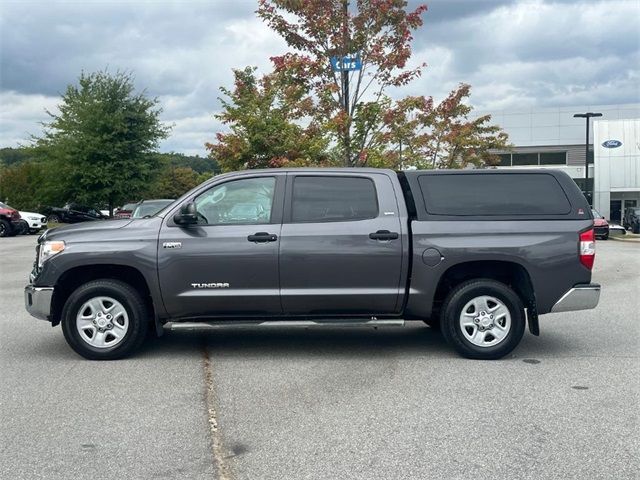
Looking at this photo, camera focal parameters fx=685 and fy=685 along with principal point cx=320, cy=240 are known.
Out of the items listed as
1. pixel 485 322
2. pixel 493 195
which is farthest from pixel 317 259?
pixel 493 195

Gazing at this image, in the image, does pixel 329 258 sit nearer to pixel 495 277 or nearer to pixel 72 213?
pixel 495 277

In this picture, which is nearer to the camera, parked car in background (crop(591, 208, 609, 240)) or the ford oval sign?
parked car in background (crop(591, 208, 609, 240))

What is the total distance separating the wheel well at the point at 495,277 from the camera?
6.74 m

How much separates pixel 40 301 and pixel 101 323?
62 cm

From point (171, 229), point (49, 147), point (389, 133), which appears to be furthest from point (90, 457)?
point (49, 147)

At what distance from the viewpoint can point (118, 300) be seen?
661 cm

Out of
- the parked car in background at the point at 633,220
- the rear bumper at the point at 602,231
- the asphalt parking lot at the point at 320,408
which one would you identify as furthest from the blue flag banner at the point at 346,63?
the parked car in background at the point at 633,220

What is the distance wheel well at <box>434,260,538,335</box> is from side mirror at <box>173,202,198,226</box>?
96.7 inches

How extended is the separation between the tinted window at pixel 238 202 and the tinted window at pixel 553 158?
157 ft

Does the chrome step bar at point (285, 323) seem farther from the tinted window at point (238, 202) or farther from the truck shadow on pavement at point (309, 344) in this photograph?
the tinted window at point (238, 202)

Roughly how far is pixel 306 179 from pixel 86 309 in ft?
8.17

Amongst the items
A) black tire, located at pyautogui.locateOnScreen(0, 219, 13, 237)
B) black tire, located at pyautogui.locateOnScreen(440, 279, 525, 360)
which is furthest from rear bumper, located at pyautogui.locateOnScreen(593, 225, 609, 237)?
black tire, located at pyautogui.locateOnScreen(0, 219, 13, 237)

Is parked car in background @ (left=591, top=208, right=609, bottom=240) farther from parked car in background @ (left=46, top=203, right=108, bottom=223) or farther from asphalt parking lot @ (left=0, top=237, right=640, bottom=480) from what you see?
parked car in background @ (left=46, top=203, right=108, bottom=223)

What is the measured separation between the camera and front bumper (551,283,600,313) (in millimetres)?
6590
